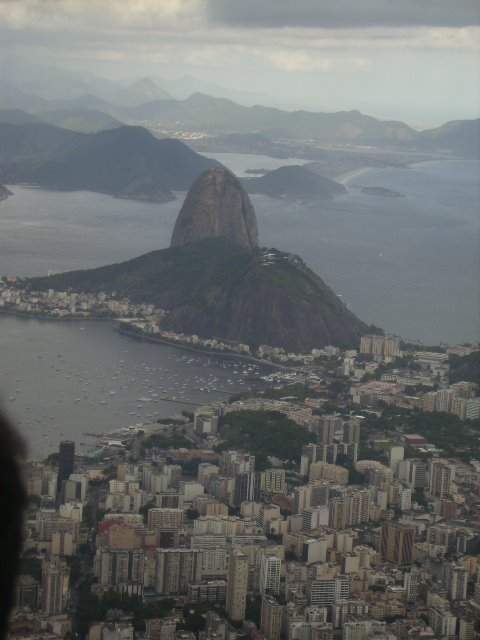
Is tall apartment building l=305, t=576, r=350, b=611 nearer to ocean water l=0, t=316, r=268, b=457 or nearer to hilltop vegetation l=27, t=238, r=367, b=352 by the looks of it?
ocean water l=0, t=316, r=268, b=457

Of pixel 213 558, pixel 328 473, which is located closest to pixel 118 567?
pixel 213 558

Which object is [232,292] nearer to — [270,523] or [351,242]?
[270,523]

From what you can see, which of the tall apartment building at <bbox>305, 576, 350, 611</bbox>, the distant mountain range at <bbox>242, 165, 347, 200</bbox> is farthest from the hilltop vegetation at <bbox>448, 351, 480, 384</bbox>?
the distant mountain range at <bbox>242, 165, 347, 200</bbox>

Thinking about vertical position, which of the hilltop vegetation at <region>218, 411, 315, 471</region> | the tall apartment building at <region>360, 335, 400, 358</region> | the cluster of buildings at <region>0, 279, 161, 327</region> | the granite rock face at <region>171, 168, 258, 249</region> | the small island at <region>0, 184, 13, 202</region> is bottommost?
the hilltop vegetation at <region>218, 411, 315, 471</region>

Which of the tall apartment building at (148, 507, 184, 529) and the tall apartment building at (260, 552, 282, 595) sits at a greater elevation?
the tall apartment building at (148, 507, 184, 529)

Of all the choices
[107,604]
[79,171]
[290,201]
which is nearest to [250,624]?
[107,604]

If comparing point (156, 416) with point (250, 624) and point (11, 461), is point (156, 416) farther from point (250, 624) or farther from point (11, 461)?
point (11, 461)

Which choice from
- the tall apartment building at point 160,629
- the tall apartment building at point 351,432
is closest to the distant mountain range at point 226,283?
the tall apartment building at point 351,432
